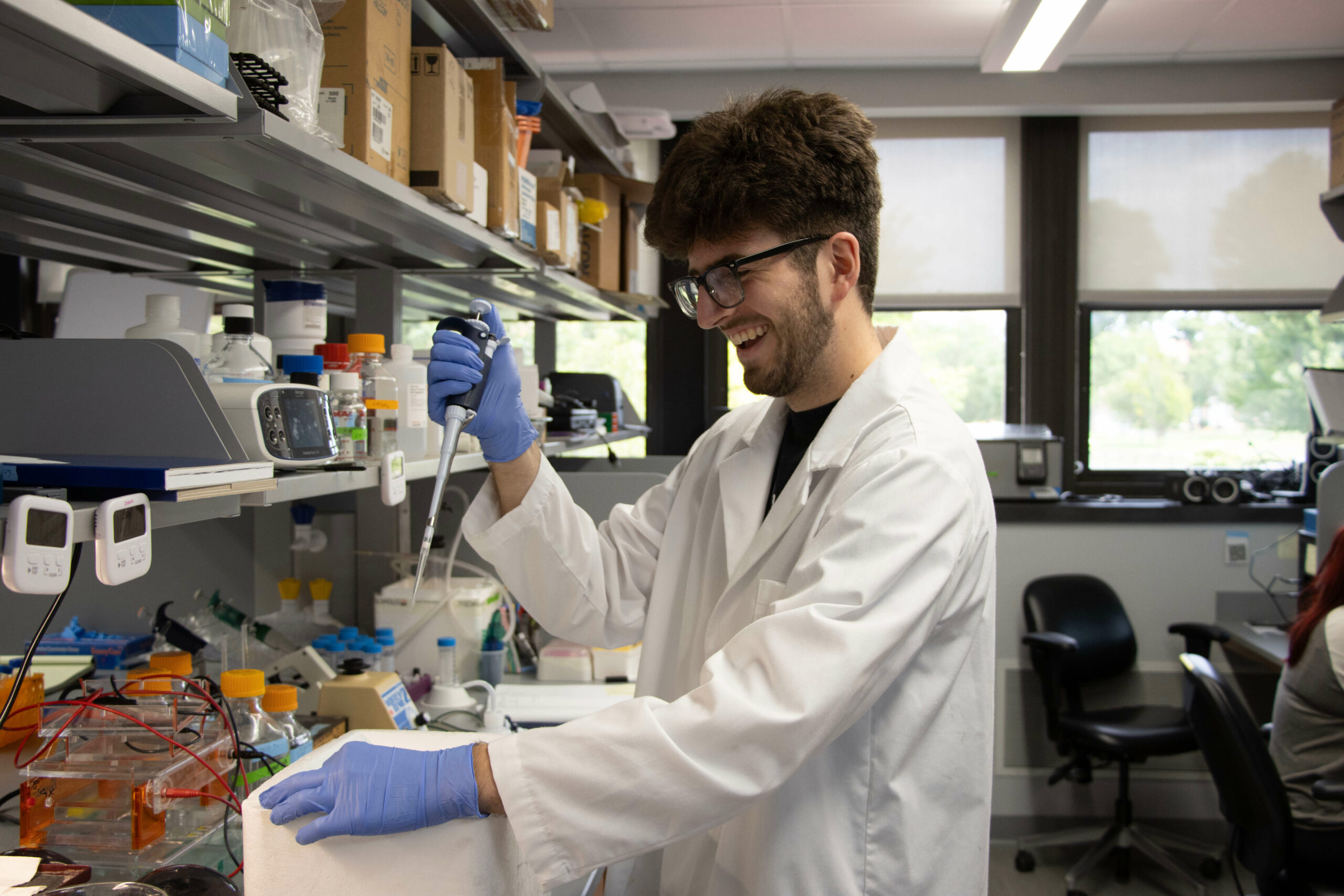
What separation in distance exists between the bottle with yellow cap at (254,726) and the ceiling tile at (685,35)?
2.85 metres

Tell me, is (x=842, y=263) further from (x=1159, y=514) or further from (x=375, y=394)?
(x=1159, y=514)

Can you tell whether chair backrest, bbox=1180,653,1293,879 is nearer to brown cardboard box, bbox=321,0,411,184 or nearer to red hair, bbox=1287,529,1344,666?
red hair, bbox=1287,529,1344,666

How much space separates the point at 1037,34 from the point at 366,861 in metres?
3.12

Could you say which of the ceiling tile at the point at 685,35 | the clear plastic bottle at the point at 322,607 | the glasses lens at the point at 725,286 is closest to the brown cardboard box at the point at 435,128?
the glasses lens at the point at 725,286

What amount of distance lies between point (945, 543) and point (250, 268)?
4.95 ft

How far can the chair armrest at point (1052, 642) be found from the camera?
114 inches

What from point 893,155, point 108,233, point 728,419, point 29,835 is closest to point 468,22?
point 108,233

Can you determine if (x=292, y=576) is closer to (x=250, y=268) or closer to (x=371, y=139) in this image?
(x=250, y=268)

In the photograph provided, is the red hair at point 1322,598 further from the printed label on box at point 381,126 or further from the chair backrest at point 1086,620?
the printed label on box at point 381,126

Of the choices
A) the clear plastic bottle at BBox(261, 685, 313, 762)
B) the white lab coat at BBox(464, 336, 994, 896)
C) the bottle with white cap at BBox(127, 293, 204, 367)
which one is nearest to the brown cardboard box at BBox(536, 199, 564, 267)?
the white lab coat at BBox(464, 336, 994, 896)

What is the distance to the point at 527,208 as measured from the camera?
1.80m

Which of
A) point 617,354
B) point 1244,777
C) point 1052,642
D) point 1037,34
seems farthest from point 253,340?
point 617,354

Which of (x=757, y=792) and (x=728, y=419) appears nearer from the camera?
(x=757, y=792)

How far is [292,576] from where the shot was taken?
1997 mm
